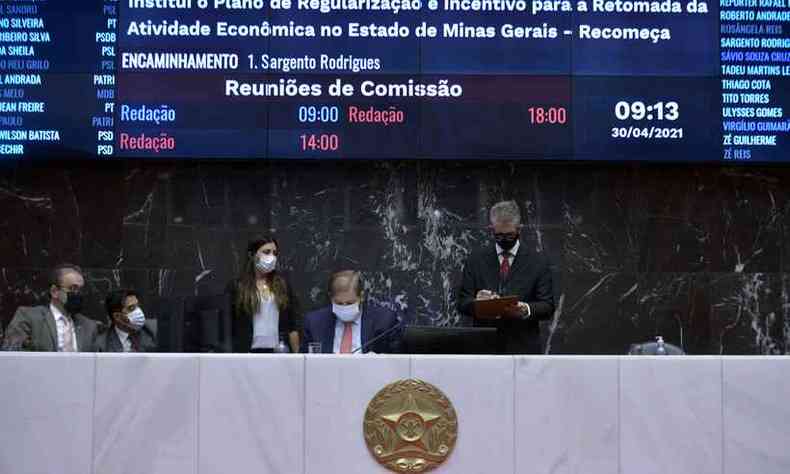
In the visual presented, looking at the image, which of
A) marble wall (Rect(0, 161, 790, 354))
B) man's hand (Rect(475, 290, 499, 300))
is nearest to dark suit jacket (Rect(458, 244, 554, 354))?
man's hand (Rect(475, 290, 499, 300))

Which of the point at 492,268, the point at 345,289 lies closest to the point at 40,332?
the point at 345,289

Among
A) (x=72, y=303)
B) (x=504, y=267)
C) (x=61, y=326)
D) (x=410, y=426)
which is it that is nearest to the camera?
(x=410, y=426)

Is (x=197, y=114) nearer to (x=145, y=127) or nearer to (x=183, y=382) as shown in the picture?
(x=145, y=127)

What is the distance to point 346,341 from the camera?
29.5 ft

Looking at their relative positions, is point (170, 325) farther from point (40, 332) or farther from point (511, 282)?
point (511, 282)

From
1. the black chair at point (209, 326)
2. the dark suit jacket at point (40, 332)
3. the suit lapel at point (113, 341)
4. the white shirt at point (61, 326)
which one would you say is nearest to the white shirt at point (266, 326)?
the black chair at point (209, 326)

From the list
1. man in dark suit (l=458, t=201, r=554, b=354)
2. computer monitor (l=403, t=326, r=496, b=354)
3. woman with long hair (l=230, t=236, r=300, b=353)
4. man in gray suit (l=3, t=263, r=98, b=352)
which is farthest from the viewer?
woman with long hair (l=230, t=236, r=300, b=353)

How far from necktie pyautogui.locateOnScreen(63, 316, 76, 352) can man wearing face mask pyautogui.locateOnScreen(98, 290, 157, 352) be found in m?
0.21

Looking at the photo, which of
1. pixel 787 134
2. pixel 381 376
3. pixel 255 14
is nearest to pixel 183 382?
pixel 381 376

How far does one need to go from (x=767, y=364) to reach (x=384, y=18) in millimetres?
4611

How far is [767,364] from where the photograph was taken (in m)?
7.62

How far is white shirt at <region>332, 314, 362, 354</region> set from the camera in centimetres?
891

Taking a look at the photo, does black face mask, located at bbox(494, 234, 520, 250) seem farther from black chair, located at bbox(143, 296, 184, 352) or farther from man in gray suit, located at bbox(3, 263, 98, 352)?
man in gray suit, located at bbox(3, 263, 98, 352)

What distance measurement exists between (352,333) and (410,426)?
5.22 feet
